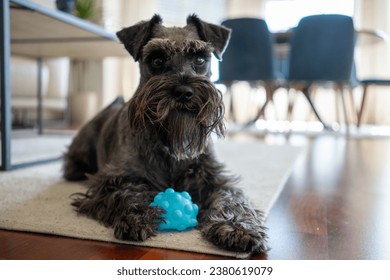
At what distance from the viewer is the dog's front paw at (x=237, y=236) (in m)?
1.12

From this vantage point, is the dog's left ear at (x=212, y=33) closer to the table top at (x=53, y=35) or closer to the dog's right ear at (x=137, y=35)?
the dog's right ear at (x=137, y=35)

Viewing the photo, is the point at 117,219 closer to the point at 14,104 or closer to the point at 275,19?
the point at 14,104

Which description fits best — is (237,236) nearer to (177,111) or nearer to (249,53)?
(177,111)

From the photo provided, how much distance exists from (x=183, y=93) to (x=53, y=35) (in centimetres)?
230

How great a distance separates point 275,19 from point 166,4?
2334 millimetres

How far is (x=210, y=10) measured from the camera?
8.34 metres

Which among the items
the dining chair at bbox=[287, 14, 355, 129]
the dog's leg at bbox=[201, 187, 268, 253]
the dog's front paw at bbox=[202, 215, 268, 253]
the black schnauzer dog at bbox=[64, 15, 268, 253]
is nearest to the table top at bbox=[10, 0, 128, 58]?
the black schnauzer dog at bbox=[64, 15, 268, 253]

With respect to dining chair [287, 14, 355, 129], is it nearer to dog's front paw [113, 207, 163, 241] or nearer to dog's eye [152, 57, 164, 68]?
dog's eye [152, 57, 164, 68]

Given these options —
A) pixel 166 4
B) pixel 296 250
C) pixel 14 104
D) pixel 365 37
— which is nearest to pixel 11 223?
pixel 296 250

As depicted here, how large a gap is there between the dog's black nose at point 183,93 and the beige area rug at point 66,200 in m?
0.45

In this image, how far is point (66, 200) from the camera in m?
1.68

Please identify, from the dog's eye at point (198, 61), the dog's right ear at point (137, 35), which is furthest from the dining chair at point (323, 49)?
the dog's eye at point (198, 61)

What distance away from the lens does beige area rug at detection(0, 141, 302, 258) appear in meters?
1.23

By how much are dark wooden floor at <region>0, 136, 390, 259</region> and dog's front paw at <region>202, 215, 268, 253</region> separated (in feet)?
0.12
